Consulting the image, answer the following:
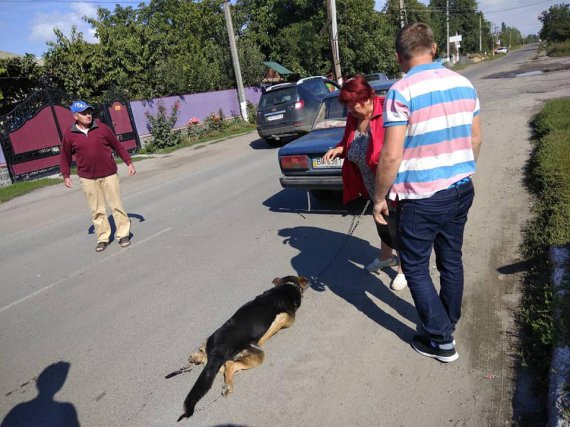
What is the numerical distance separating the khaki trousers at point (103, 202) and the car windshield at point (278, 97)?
26.5 feet

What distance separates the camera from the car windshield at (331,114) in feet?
20.8

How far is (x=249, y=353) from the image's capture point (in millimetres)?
2943

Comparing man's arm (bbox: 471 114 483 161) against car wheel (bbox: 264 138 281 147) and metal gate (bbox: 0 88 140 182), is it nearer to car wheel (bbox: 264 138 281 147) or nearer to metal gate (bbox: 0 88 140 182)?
car wheel (bbox: 264 138 281 147)

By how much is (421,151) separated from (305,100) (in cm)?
1093

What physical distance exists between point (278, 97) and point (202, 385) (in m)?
11.8

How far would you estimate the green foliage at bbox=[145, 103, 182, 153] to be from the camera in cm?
1811

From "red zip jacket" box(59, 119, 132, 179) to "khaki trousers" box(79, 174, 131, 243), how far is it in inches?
4.2

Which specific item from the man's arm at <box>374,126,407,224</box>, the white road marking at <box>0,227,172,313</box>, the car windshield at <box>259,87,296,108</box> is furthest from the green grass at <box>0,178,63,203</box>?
the man's arm at <box>374,126,407,224</box>

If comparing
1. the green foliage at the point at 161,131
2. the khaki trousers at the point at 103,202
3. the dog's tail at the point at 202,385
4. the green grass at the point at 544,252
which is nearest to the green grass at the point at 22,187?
the green foliage at the point at 161,131

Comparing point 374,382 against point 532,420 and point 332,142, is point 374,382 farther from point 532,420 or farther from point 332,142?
point 332,142

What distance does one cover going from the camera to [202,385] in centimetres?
264

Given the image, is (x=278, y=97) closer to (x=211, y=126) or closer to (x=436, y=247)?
(x=211, y=126)

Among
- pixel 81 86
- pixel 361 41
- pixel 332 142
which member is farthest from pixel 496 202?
pixel 361 41

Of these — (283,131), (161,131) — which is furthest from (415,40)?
(161,131)
